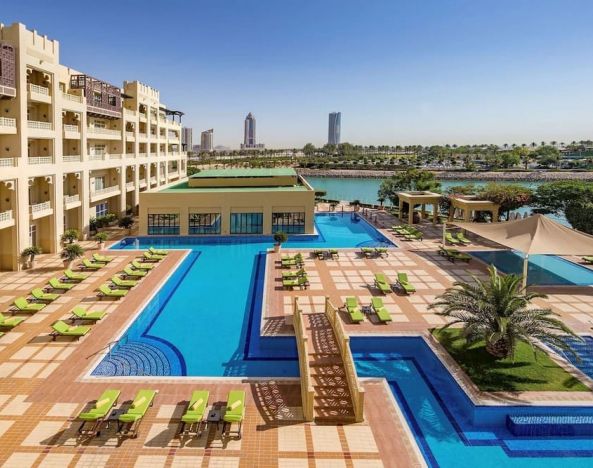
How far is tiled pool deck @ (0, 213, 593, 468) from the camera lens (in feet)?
33.2

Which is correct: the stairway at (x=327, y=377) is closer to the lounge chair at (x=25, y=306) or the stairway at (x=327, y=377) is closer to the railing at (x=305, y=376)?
the railing at (x=305, y=376)

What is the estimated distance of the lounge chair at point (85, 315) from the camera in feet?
57.6

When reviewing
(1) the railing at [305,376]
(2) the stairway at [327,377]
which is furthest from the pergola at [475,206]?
(1) the railing at [305,376]

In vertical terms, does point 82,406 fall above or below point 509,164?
below

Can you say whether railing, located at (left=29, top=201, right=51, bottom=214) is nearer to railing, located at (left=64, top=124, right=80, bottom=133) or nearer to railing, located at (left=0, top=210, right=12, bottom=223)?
railing, located at (left=0, top=210, right=12, bottom=223)

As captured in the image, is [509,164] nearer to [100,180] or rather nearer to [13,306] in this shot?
[100,180]

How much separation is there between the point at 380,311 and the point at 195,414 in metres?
9.85

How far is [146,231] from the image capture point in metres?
35.9

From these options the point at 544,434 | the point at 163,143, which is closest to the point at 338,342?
the point at 544,434

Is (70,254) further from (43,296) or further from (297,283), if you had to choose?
(297,283)

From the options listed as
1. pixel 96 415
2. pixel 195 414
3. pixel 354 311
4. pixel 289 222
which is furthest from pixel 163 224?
pixel 195 414

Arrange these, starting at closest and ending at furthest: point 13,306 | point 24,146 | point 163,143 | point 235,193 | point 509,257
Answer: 1. point 13,306
2. point 24,146
3. point 509,257
4. point 235,193
5. point 163,143

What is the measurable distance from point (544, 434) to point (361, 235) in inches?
1083

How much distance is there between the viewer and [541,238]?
22.9 m
